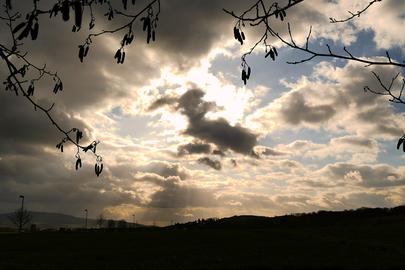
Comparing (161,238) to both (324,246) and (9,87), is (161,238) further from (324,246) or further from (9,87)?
(9,87)

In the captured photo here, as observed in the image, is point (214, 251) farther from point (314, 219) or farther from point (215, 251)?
point (314, 219)

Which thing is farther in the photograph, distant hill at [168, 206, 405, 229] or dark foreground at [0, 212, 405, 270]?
distant hill at [168, 206, 405, 229]

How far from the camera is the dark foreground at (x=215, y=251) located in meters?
36.3

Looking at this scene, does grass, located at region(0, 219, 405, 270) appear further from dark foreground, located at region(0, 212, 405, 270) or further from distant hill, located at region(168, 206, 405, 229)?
distant hill, located at region(168, 206, 405, 229)

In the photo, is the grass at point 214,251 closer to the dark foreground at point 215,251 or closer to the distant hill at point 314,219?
the dark foreground at point 215,251

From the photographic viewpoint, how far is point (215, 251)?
47.8 metres

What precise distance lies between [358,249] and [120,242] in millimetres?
28664

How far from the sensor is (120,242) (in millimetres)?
60719

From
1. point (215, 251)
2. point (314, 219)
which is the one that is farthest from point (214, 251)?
point (314, 219)

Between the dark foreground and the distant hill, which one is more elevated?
the distant hill

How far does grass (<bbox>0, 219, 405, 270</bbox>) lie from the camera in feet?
119

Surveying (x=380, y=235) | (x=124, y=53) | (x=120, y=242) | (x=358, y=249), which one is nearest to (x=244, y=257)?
(x=358, y=249)

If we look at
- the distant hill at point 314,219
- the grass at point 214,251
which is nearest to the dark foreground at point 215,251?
the grass at point 214,251

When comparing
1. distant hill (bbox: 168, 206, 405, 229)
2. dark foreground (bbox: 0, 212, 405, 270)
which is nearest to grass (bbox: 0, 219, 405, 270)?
dark foreground (bbox: 0, 212, 405, 270)
